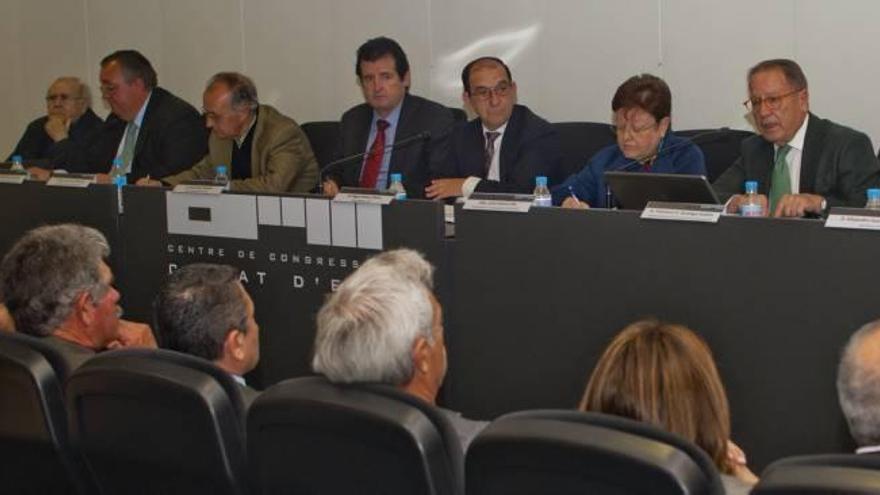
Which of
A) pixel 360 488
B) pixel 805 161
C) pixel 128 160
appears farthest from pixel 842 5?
pixel 360 488

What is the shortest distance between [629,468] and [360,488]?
52 cm

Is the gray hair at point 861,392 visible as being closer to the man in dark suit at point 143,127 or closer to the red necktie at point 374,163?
the red necktie at point 374,163

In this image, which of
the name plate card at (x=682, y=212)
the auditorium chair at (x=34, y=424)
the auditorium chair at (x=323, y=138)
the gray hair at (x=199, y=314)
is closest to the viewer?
the auditorium chair at (x=34, y=424)

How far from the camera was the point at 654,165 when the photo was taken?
4320 mm

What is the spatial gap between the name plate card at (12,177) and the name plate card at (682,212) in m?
2.75

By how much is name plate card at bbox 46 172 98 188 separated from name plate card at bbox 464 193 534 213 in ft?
5.61

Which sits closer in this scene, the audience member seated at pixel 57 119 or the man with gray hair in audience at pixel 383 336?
the man with gray hair in audience at pixel 383 336

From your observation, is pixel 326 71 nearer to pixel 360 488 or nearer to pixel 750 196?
pixel 750 196

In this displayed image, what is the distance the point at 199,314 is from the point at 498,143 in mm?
2586

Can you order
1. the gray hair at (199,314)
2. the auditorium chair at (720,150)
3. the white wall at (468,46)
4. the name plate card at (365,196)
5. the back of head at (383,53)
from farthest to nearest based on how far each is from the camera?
1. the back of head at (383,53)
2. the white wall at (468,46)
3. the auditorium chair at (720,150)
4. the name plate card at (365,196)
5. the gray hair at (199,314)

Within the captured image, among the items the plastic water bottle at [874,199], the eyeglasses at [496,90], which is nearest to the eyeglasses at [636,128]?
the eyeglasses at [496,90]

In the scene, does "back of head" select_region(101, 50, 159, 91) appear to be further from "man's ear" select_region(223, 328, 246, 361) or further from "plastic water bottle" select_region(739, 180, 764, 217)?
"man's ear" select_region(223, 328, 246, 361)

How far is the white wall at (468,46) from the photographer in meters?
5.13

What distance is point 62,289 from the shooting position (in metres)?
2.94
